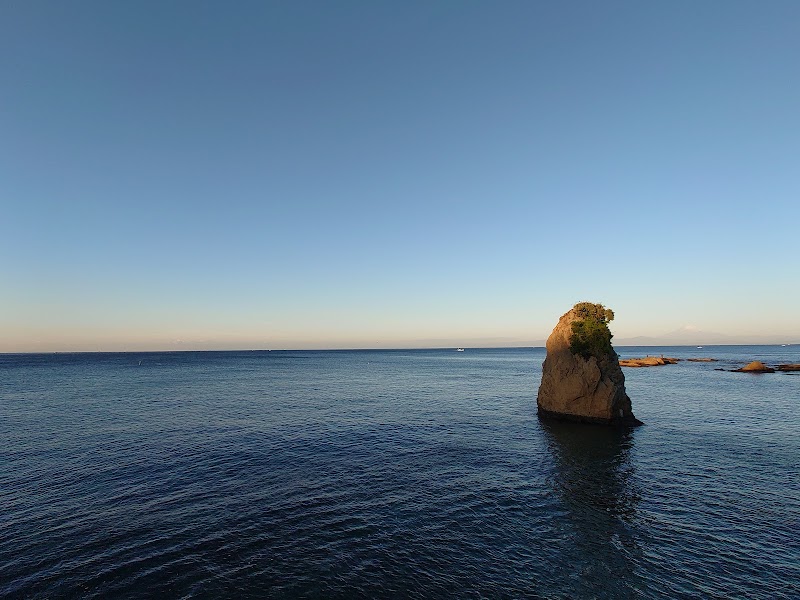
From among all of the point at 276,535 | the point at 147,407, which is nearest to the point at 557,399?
the point at 276,535

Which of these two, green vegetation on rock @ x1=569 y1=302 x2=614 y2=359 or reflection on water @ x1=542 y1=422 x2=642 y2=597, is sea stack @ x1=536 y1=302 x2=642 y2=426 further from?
reflection on water @ x1=542 y1=422 x2=642 y2=597

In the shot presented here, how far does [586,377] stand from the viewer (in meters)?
49.4

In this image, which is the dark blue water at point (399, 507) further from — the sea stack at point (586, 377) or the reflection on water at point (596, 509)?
the sea stack at point (586, 377)

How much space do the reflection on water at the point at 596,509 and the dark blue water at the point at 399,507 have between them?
5.0 inches

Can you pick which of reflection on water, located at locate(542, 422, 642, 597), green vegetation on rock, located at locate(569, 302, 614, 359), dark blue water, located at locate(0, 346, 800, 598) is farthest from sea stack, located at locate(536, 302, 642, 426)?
reflection on water, located at locate(542, 422, 642, 597)

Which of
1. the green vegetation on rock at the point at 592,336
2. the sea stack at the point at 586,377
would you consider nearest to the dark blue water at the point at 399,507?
the sea stack at the point at 586,377

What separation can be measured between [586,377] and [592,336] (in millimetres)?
5381

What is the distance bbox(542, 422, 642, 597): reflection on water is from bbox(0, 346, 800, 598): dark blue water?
0.41ft

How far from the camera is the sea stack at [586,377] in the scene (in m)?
48.2

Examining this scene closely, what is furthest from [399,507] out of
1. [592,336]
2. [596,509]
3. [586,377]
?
[592,336]

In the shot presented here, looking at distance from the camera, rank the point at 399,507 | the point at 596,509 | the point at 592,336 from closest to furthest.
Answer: the point at 596,509 < the point at 399,507 < the point at 592,336

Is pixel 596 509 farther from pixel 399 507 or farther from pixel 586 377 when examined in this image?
pixel 586 377

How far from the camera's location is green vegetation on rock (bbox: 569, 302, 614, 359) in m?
50.2

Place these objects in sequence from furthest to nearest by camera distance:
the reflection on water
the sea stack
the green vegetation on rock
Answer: the green vegetation on rock < the sea stack < the reflection on water
